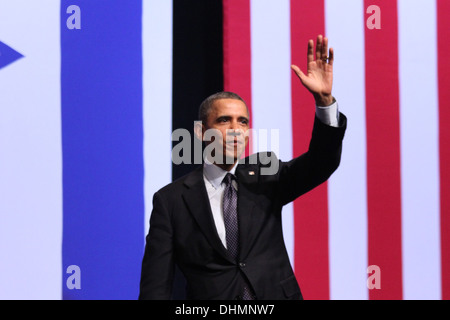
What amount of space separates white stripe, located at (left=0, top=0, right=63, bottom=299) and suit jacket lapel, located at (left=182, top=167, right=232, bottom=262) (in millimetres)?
872

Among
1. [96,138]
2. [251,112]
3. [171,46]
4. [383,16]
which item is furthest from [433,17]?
[96,138]

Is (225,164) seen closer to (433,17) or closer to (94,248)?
(94,248)

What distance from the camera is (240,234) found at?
4.06 ft

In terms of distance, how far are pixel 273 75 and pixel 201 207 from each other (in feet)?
3.19

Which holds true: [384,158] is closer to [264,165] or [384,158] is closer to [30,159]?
[264,165]

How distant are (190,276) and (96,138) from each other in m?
0.94

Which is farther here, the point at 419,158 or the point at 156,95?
the point at 419,158

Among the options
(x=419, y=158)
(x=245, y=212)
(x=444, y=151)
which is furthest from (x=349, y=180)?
(x=245, y=212)

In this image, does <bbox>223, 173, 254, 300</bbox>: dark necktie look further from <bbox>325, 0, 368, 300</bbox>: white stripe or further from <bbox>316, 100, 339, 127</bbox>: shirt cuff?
<bbox>325, 0, 368, 300</bbox>: white stripe

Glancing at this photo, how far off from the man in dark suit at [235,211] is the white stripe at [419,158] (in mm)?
1017

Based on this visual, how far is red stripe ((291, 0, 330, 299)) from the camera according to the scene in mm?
2078

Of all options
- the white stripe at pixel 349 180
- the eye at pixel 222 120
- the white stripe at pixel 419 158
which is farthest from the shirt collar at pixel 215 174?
the white stripe at pixel 419 158

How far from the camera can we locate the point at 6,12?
1.99m

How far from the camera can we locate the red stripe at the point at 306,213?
A: 208cm
